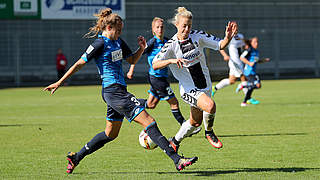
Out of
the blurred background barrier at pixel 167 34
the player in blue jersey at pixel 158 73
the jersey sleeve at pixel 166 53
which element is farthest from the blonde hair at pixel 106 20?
the blurred background barrier at pixel 167 34

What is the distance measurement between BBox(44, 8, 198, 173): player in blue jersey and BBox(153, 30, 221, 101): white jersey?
788mm

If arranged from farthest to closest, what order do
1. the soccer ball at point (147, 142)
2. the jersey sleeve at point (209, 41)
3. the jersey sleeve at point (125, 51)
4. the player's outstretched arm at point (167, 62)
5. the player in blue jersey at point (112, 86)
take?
the jersey sleeve at point (209, 41), the soccer ball at point (147, 142), the jersey sleeve at point (125, 51), the player's outstretched arm at point (167, 62), the player in blue jersey at point (112, 86)

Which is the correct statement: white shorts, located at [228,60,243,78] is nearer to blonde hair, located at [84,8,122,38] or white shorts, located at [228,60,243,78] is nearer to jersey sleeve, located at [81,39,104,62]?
blonde hair, located at [84,8,122,38]

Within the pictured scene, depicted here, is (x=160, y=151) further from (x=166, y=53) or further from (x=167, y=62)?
(x=167, y=62)

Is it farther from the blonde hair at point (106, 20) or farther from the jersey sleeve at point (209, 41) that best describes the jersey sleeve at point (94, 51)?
the jersey sleeve at point (209, 41)

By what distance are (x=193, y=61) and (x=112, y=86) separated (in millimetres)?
1428

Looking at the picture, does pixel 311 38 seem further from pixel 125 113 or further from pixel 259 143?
pixel 125 113

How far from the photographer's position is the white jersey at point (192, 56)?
7.93 meters

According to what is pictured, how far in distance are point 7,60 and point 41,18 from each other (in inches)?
130

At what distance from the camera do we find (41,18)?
32281 millimetres

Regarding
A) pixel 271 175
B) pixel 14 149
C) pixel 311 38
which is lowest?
pixel 311 38

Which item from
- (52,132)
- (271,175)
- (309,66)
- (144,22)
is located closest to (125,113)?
(271,175)

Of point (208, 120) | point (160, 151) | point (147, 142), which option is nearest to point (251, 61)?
point (160, 151)

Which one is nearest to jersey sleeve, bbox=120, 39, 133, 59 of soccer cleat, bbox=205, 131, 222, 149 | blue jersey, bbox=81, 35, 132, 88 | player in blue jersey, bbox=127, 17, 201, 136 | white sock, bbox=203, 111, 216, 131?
blue jersey, bbox=81, 35, 132, 88
